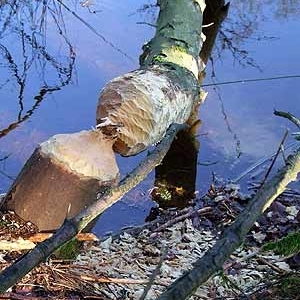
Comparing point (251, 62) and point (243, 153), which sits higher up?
point (251, 62)

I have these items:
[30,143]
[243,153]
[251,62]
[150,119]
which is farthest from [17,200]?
[251,62]

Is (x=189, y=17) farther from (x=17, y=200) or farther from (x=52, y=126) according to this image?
(x=17, y=200)

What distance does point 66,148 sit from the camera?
282 centimetres

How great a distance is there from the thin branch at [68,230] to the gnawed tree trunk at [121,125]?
802mm

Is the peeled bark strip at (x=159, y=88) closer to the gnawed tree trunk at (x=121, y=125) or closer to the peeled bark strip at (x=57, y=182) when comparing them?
the gnawed tree trunk at (x=121, y=125)

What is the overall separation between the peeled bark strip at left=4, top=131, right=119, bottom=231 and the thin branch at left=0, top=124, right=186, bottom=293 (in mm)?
1225

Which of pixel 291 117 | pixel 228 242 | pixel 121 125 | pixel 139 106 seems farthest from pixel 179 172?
pixel 228 242

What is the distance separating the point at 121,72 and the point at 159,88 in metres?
1.22

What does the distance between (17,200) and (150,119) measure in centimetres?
78

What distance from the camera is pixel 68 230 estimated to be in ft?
4.00

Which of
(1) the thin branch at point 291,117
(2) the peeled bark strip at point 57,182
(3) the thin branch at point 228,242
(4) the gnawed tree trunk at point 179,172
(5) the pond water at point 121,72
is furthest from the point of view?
(5) the pond water at point 121,72

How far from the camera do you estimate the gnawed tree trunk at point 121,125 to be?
9.04 ft

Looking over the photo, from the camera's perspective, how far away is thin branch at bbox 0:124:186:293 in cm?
111

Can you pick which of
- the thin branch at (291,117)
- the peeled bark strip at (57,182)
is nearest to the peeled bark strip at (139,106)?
the peeled bark strip at (57,182)
